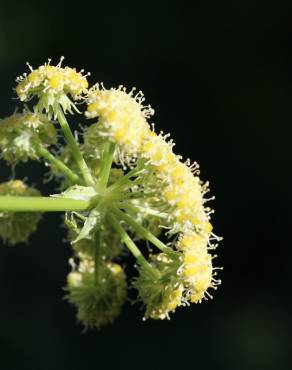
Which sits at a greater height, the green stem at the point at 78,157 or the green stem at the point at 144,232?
the green stem at the point at 78,157

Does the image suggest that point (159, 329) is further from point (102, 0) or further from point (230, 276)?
point (102, 0)

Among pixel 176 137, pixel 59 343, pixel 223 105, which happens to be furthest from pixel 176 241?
pixel 223 105

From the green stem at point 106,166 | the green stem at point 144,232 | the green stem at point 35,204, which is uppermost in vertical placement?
the green stem at point 106,166

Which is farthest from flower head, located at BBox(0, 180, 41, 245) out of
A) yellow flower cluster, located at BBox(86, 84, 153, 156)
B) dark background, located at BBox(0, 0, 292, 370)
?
dark background, located at BBox(0, 0, 292, 370)

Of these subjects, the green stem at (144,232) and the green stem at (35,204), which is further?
the green stem at (144,232)

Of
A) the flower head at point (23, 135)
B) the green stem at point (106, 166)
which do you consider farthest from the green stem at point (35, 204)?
the flower head at point (23, 135)

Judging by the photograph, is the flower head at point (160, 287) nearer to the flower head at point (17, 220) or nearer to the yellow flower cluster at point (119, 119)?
the yellow flower cluster at point (119, 119)
